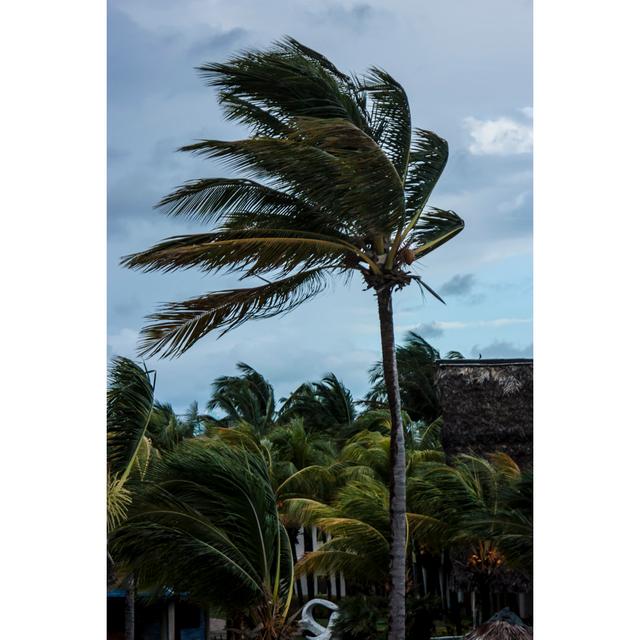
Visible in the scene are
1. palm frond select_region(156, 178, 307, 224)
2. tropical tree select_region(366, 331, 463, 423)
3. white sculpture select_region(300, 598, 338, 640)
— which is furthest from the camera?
tropical tree select_region(366, 331, 463, 423)

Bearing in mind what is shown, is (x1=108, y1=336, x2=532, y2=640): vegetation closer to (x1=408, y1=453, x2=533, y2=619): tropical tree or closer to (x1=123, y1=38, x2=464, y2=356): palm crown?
(x1=408, y1=453, x2=533, y2=619): tropical tree

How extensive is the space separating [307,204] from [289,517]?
18.7 feet

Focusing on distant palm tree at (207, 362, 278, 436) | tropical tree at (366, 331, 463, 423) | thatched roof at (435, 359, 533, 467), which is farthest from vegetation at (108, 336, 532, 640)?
distant palm tree at (207, 362, 278, 436)

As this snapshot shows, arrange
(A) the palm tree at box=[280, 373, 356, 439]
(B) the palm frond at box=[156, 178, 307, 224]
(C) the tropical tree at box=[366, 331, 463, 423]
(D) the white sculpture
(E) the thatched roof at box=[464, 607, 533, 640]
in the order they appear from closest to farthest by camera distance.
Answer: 1. (B) the palm frond at box=[156, 178, 307, 224]
2. (E) the thatched roof at box=[464, 607, 533, 640]
3. (D) the white sculpture
4. (C) the tropical tree at box=[366, 331, 463, 423]
5. (A) the palm tree at box=[280, 373, 356, 439]

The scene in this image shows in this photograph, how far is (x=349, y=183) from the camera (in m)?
4.97

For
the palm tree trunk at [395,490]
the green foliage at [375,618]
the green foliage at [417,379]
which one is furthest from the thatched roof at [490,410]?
the green foliage at [417,379]

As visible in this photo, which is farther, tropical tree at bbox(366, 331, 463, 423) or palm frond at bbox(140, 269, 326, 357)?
tropical tree at bbox(366, 331, 463, 423)

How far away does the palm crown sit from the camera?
491cm

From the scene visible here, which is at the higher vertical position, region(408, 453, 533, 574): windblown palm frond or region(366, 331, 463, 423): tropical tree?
region(366, 331, 463, 423): tropical tree
